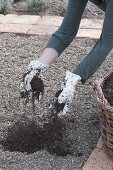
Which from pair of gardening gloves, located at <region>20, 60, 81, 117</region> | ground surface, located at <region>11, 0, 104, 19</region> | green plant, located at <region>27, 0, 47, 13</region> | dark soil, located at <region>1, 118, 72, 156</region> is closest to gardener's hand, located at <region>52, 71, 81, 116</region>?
pair of gardening gloves, located at <region>20, 60, 81, 117</region>

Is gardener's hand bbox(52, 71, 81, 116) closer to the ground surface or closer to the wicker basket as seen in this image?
the wicker basket

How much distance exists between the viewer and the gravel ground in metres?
2.82

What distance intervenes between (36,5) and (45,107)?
90.4 inches

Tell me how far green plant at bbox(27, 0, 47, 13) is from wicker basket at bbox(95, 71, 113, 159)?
2715 millimetres

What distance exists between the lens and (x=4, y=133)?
308 centimetres

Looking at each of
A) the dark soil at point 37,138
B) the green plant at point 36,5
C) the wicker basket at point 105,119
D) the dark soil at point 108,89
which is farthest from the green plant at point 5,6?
the wicker basket at point 105,119

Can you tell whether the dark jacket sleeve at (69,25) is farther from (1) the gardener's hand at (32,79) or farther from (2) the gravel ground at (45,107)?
(2) the gravel ground at (45,107)

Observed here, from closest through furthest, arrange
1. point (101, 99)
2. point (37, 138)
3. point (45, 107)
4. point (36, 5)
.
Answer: point (101, 99), point (37, 138), point (45, 107), point (36, 5)

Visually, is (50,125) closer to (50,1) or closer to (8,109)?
(8,109)

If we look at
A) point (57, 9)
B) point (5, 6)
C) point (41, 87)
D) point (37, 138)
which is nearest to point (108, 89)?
point (41, 87)

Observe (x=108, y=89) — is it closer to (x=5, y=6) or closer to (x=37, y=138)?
(x=37, y=138)

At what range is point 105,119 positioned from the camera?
103 inches

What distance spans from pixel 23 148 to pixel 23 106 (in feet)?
1.67

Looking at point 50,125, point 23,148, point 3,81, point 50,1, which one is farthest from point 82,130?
point 50,1
